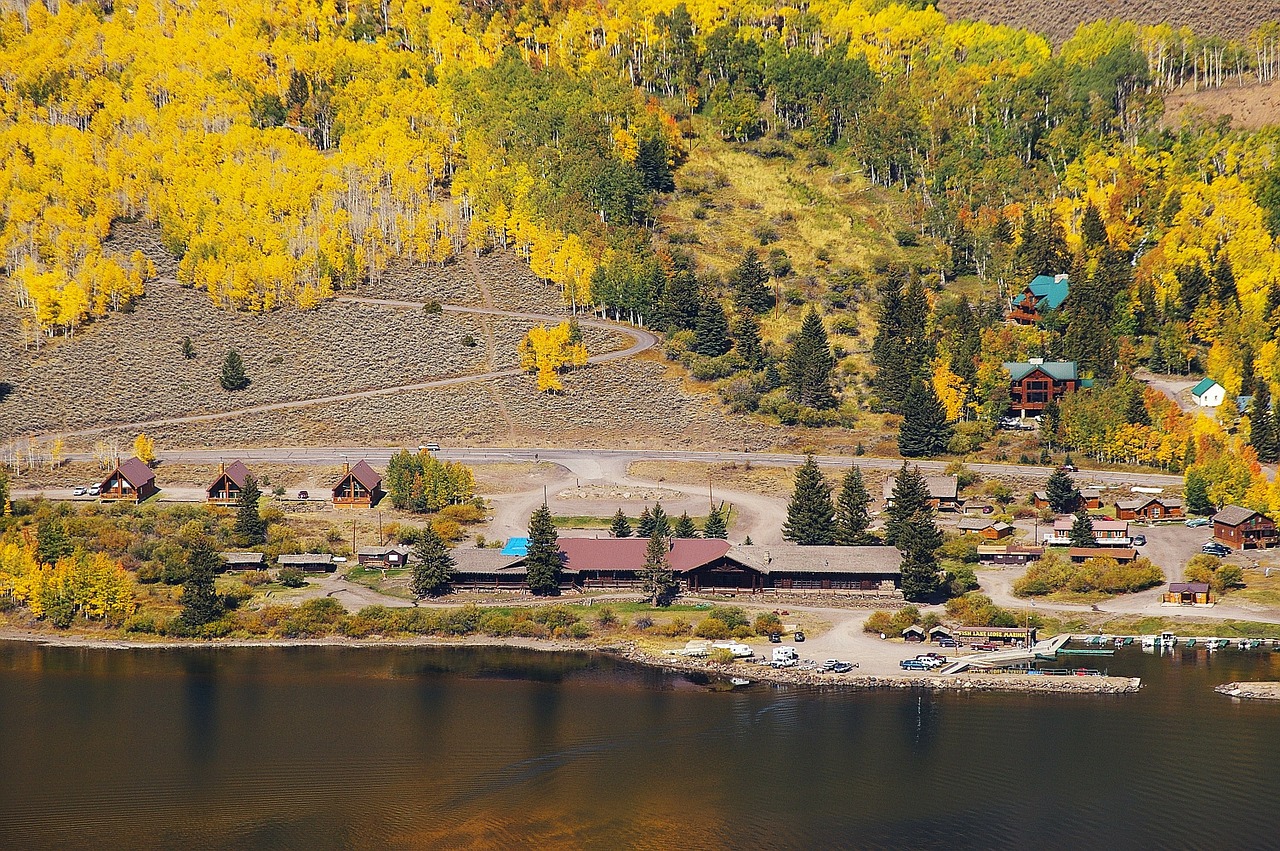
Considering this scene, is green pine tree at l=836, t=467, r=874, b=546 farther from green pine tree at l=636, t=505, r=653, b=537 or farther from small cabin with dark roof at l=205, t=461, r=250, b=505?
small cabin with dark roof at l=205, t=461, r=250, b=505

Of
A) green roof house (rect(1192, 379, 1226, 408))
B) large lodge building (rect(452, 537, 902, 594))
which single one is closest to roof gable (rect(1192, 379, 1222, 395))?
green roof house (rect(1192, 379, 1226, 408))

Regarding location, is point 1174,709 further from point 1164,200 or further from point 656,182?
point 656,182

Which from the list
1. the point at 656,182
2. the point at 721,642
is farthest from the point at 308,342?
the point at 721,642

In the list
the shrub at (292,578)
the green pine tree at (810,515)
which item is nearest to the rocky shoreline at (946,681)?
the green pine tree at (810,515)

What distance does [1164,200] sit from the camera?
553ft

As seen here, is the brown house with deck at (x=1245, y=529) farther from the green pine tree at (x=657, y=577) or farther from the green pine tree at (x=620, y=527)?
the green pine tree at (x=620, y=527)

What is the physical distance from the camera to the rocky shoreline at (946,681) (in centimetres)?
8631

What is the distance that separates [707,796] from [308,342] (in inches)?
3855

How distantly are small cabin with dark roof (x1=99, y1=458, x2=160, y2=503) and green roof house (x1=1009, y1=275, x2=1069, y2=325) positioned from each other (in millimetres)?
82005

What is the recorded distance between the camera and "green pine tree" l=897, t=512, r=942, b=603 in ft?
336

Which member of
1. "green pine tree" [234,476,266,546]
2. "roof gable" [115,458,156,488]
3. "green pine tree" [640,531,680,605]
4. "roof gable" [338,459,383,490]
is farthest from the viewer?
"roof gable" [115,458,156,488]

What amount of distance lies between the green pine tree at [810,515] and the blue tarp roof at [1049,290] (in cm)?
5263

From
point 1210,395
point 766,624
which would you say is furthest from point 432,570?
point 1210,395

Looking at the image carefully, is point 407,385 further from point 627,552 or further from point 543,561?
point 543,561
